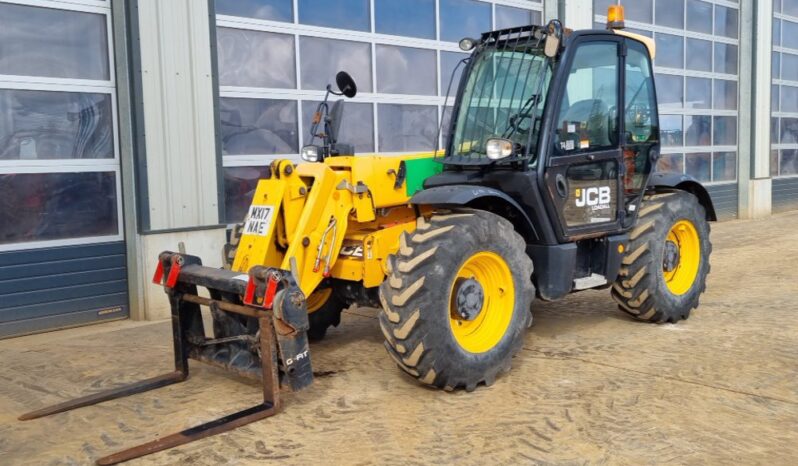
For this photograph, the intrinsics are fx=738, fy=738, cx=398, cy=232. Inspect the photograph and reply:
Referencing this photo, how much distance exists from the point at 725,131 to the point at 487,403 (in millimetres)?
13286

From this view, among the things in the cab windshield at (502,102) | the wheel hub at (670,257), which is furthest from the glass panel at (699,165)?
the cab windshield at (502,102)

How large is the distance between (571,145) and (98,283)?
4.82m

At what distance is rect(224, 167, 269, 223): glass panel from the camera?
26.7 ft

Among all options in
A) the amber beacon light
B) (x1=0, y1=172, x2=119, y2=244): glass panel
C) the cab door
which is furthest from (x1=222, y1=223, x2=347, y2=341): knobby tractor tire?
the amber beacon light

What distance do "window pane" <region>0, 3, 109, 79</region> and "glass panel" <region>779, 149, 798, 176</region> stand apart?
50.6 feet

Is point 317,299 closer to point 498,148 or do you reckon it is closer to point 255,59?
point 498,148

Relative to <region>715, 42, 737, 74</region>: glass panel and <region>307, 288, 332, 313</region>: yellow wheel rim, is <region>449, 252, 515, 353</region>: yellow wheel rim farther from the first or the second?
<region>715, 42, 737, 74</region>: glass panel

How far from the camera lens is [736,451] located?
367 cm

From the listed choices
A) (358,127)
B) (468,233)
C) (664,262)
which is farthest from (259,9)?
(664,262)

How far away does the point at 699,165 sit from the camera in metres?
14.9

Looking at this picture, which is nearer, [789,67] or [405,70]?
[405,70]

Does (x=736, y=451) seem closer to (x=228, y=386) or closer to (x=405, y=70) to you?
(x=228, y=386)

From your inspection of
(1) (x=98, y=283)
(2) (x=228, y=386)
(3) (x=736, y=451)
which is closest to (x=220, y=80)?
(1) (x=98, y=283)

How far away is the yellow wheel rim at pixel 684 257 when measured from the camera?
650cm
